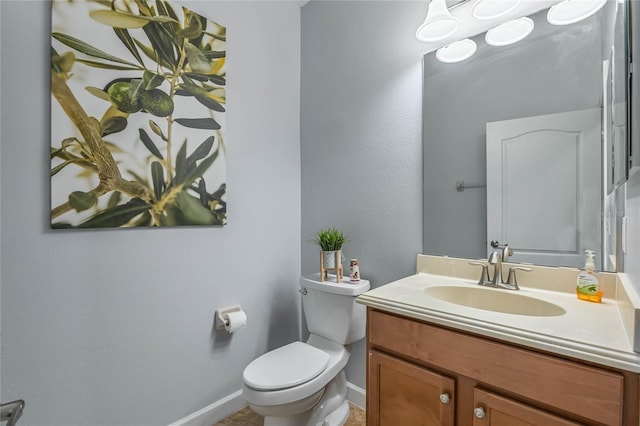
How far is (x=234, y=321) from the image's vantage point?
1.68 m

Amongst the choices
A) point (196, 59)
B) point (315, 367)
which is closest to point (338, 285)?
point (315, 367)

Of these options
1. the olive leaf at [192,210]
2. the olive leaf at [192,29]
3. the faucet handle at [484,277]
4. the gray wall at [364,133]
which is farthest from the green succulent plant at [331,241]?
the olive leaf at [192,29]

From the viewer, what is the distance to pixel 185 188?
5.22ft

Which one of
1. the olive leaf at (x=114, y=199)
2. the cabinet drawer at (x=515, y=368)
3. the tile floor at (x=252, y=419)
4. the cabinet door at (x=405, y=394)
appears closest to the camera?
the cabinet drawer at (x=515, y=368)

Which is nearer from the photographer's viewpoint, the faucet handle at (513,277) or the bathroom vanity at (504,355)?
the bathroom vanity at (504,355)

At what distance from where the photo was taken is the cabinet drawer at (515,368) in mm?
731

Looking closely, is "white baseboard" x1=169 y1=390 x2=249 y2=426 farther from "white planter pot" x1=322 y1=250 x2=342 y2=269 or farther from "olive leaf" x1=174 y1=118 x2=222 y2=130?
"olive leaf" x1=174 y1=118 x2=222 y2=130

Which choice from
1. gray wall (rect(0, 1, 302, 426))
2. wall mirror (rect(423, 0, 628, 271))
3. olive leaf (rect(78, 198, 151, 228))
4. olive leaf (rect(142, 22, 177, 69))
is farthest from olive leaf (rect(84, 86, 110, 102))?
wall mirror (rect(423, 0, 628, 271))

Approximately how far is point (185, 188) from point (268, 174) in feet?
1.82

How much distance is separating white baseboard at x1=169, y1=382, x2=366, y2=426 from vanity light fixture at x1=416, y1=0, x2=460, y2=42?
1.95 meters

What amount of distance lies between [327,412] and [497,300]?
41.6 inches

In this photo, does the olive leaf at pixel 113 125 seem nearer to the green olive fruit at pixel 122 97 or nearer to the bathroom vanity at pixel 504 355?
the green olive fruit at pixel 122 97

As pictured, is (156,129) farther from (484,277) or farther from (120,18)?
(484,277)

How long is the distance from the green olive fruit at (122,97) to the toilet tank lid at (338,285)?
1.24 metres
